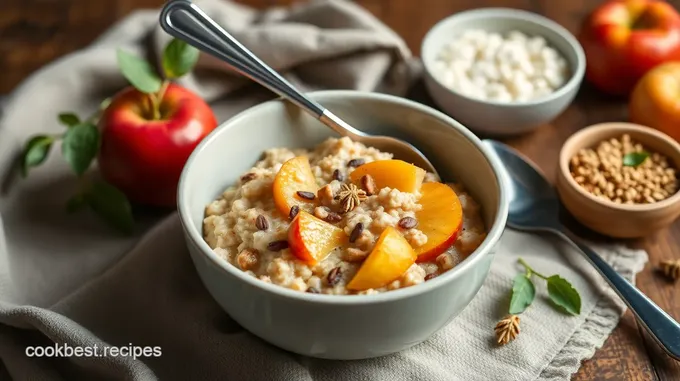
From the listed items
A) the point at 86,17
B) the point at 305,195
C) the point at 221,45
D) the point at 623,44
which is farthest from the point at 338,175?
the point at 86,17

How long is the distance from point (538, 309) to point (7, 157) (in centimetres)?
179

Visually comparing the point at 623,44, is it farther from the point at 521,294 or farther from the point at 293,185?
the point at 293,185

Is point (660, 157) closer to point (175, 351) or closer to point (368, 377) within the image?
point (368, 377)

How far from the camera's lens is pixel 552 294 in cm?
218

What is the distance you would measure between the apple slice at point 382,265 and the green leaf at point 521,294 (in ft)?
1.51

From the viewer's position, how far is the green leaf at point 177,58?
258cm

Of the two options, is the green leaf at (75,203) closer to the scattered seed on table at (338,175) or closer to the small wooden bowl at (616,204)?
the scattered seed on table at (338,175)

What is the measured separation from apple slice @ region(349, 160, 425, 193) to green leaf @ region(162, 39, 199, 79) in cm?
82

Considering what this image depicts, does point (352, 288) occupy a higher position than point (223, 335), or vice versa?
point (352, 288)

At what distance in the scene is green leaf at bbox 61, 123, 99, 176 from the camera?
248cm

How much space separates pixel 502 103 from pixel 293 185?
958 mm

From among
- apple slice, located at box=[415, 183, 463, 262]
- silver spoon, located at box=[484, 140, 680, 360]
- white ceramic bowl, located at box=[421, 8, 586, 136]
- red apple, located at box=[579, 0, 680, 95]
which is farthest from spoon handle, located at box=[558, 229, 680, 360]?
red apple, located at box=[579, 0, 680, 95]

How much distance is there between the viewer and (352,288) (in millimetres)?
1810

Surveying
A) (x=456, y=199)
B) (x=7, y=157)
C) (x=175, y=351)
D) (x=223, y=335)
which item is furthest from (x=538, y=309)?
(x=7, y=157)
